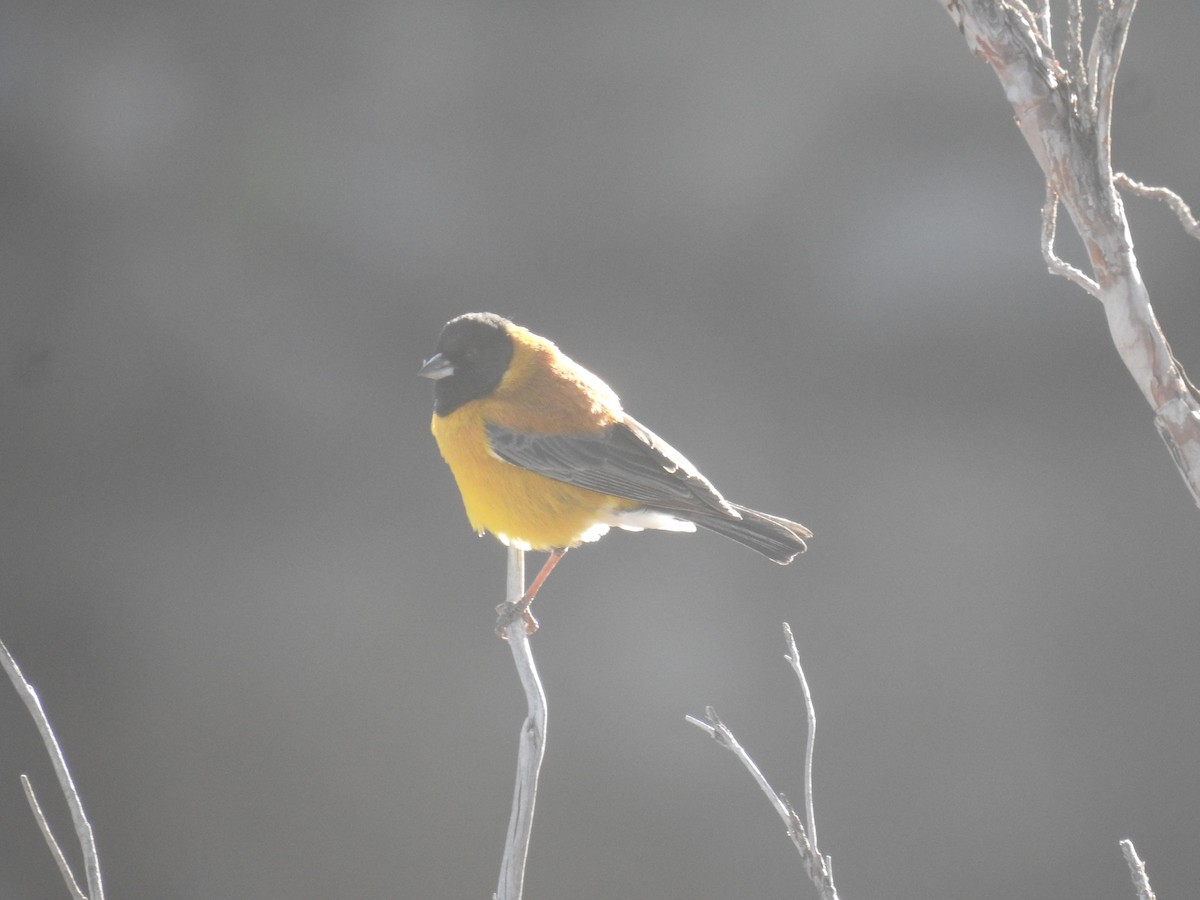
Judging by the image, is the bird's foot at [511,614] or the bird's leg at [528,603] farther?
the bird's leg at [528,603]

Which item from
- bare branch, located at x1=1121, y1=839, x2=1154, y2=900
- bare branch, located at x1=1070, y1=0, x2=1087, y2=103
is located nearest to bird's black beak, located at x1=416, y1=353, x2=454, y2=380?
bare branch, located at x1=1070, y1=0, x2=1087, y2=103

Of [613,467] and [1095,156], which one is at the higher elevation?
[1095,156]

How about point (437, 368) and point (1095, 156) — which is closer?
point (1095, 156)

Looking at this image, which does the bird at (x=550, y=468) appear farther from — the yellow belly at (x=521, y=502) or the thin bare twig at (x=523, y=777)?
the thin bare twig at (x=523, y=777)

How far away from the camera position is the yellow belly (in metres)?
3.07

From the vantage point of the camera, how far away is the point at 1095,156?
56.6 inches

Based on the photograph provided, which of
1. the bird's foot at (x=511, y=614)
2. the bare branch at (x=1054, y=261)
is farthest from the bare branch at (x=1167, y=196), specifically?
the bird's foot at (x=511, y=614)

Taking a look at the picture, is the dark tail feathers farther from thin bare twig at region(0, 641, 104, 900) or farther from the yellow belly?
thin bare twig at region(0, 641, 104, 900)

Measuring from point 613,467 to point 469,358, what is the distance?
48cm

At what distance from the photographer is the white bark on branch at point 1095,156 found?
1.42 metres

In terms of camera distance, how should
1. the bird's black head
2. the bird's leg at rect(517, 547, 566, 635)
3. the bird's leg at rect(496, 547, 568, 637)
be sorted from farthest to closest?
the bird's black head < the bird's leg at rect(517, 547, 566, 635) < the bird's leg at rect(496, 547, 568, 637)

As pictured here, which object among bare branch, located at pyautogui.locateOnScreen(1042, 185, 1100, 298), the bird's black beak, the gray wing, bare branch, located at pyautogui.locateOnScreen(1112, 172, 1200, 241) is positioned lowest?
the gray wing

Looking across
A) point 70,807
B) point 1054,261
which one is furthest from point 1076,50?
point 70,807

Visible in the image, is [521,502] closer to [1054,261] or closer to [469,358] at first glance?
[469,358]
